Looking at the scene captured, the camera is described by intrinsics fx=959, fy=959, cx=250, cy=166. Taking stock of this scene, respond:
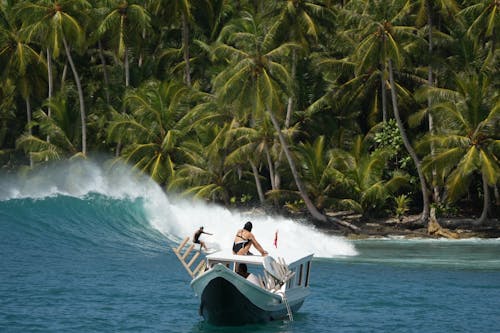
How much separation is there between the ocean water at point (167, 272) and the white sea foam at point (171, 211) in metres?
0.11

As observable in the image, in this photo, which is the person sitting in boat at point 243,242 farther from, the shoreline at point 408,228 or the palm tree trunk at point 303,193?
the palm tree trunk at point 303,193

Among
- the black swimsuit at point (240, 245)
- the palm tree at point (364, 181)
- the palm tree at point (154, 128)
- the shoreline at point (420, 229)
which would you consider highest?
the palm tree at point (154, 128)

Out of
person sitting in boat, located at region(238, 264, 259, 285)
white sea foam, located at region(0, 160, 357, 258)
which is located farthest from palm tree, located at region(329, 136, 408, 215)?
person sitting in boat, located at region(238, 264, 259, 285)

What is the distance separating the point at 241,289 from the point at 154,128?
3134 centimetres

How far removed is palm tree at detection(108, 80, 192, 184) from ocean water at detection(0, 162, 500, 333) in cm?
144

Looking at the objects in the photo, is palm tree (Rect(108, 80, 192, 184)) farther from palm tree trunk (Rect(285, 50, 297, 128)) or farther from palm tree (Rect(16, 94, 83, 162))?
palm tree trunk (Rect(285, 50, 297, 128))

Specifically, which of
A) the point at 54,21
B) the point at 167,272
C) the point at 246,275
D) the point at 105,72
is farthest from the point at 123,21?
the point at 246,275

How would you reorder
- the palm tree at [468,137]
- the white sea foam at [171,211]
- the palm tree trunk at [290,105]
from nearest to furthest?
the white sea foam at [171,211]
the palm tree at [468,137]
the palm tree trunk at [290,105]

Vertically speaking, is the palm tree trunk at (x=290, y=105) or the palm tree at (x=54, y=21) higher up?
the palm tree at (x=54, y=21)

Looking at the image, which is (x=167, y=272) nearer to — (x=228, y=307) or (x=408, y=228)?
(x=228, y=307)

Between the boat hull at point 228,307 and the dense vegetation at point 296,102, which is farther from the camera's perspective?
the dense vegetation at point 296,102

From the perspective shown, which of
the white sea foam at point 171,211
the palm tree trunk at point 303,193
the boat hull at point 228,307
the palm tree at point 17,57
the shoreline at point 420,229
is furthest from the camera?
the palm tree at point 17,57

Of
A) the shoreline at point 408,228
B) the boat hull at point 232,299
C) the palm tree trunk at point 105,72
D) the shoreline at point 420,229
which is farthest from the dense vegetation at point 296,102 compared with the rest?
the boat hull at point 232,299

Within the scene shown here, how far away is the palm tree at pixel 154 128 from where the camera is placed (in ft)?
156
